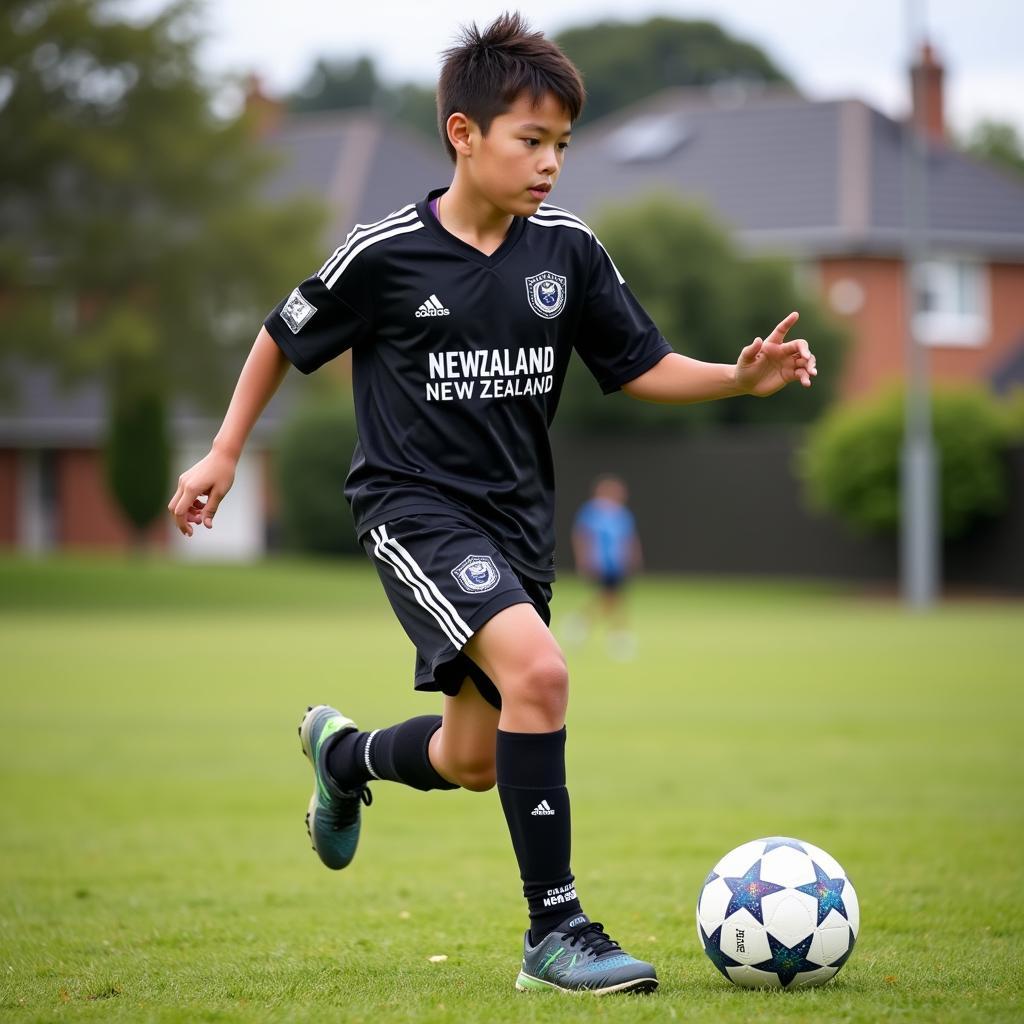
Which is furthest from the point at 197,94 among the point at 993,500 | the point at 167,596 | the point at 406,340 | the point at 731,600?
the point at 406,340

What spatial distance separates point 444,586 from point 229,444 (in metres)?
0.80

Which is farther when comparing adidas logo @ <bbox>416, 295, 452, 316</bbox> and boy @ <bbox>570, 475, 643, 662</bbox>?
boy @ <bbox>570, 475, 643, 662</bbox>

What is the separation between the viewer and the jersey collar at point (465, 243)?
4.77 m

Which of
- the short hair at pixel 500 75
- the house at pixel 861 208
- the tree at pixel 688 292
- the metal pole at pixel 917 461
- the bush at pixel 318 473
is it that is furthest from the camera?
the house at pixel 861 208

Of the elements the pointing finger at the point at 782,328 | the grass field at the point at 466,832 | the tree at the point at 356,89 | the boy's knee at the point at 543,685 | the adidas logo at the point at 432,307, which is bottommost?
the grass field at the point at 466,832

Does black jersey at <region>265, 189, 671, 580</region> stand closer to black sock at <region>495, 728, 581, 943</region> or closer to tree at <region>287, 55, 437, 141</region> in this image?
black sock at <region>495, 728, 581, 943</region>

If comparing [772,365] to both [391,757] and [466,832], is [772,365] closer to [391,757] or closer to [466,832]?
[391,757]

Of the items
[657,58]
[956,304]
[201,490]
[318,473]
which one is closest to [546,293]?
[201,490]

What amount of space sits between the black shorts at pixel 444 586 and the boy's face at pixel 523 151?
0.92m

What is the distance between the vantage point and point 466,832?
8602 millimetres

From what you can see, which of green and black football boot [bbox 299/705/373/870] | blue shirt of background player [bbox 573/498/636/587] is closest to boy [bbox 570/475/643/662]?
blue shirt of background player [bbox 573/498/636/587]

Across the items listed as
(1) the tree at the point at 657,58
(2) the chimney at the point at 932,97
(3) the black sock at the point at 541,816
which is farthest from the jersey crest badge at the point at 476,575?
(1) the tree at the point at 657,58

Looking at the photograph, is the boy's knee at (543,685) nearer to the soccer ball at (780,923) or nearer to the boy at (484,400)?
the boy at (484,400)

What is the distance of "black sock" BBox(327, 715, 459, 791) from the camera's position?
511 cm
